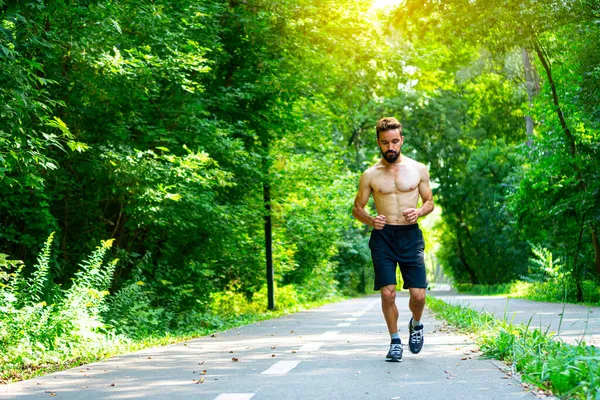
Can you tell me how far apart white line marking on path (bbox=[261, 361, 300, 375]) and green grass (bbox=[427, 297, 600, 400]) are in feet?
6.28

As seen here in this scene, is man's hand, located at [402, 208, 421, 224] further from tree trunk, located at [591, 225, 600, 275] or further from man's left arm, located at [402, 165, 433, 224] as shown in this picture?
tree trunk, located at [591, 225, 600, 275]

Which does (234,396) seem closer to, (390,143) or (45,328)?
(390,143)

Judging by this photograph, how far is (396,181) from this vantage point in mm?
7641

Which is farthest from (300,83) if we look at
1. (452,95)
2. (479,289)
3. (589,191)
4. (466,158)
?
(479,289)

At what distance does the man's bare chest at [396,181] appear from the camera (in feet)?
25.0

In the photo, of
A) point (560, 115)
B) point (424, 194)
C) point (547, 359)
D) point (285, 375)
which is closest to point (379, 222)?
point (424, 194)

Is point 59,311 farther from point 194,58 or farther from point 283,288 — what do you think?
point 283,288

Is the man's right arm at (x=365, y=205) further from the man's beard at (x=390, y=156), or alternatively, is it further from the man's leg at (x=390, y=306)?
the man's leg at (x=390, y=306)

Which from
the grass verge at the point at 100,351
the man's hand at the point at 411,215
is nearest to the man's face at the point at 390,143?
the man's hand at the point at 411,215

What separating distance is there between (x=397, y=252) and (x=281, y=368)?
5.22 feet

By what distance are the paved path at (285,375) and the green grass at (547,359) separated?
192mm

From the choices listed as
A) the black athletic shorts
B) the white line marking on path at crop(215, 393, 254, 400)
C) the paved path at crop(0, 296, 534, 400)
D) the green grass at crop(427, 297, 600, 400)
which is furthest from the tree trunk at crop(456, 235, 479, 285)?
the white line marking on path at crop(215, 393, 254, 400)

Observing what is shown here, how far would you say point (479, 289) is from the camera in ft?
151

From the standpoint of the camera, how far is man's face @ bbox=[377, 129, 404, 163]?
763cm
